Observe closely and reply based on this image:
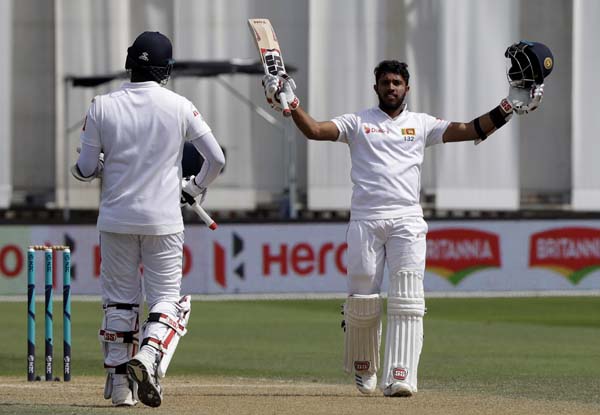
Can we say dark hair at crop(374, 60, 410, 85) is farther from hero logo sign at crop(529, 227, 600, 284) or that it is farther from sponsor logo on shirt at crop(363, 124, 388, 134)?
hero logo sign at crop(529, 227, 600, 284)

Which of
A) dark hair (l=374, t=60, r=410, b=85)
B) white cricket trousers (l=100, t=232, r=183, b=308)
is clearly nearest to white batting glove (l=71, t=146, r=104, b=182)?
white cricket trousers (l=100, t=232, r=183, b=308)

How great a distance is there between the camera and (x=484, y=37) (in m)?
28.2

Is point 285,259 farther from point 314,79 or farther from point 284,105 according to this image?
point 284,105

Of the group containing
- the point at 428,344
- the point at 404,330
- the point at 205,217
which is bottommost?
the point at 428,344

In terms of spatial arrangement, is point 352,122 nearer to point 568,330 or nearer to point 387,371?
point 387,371

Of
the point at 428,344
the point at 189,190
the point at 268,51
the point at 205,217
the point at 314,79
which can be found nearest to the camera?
the point at 189,190

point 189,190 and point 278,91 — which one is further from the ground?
point 278,91

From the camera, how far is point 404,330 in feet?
27.8

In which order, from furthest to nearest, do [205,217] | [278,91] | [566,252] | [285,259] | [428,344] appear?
1. [566,252]
2. [285,259]
3. [428,344]
4. [278,91]
5. [205,217]

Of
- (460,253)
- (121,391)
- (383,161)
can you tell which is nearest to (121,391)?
(121,391)

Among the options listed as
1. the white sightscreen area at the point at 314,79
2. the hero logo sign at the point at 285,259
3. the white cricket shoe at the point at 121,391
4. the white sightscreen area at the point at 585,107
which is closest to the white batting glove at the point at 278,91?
the white cricket shoe at the point at 121,391

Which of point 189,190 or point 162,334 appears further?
point 189,190

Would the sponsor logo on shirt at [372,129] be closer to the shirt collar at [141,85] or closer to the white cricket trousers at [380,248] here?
the white cricket trousers at [380,248]

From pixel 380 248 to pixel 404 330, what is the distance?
0.46 m
